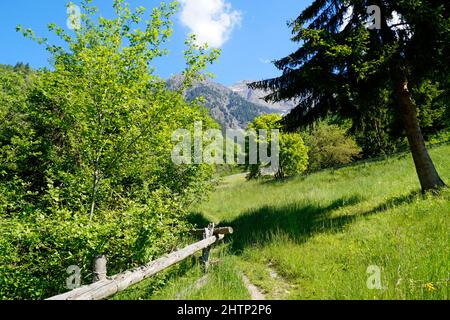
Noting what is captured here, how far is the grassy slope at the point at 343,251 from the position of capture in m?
5.13

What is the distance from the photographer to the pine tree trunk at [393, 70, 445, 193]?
10258 millimetres

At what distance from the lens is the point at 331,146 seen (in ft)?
139

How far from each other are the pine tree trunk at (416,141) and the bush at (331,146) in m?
28.3

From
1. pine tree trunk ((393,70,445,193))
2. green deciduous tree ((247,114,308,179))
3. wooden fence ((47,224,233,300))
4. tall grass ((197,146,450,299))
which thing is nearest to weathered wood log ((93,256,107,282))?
wooden fence ((47,224,233,300))

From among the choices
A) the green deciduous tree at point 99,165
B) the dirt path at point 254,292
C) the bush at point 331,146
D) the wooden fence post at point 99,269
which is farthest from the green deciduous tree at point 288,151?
the wooden fence post at point 99,269

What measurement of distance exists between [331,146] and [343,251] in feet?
123

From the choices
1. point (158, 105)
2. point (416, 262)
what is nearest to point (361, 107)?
point (416, 262)

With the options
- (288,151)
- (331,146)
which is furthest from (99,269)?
(331,146)

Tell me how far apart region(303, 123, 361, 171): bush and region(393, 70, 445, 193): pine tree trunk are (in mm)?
28297

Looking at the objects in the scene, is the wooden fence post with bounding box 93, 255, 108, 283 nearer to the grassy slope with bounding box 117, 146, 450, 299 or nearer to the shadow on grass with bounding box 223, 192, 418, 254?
the grassy slope with bounding box 117, 146, 450, 299

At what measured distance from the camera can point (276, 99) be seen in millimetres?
12180

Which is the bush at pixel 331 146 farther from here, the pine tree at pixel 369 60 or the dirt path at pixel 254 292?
A: the dirt path at pixel 254 292

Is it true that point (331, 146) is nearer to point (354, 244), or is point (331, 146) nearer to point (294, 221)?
point (294, 221)
